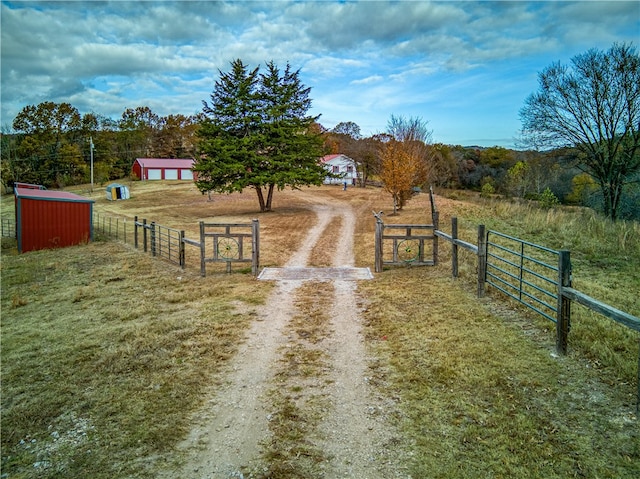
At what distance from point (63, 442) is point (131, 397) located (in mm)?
943

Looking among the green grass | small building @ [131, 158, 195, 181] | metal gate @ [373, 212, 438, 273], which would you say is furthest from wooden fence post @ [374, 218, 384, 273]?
small building @ [131, 158, 195, 181]

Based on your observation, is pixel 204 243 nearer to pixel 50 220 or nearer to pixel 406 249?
pixel 406 249

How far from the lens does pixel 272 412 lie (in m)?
5.00

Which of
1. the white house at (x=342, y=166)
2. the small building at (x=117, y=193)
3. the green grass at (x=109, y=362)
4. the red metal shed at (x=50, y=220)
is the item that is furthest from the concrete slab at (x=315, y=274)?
the white house at (x=342, y=166)

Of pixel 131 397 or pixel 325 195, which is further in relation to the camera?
pixel 325 195

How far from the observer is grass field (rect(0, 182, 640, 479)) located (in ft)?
13.8

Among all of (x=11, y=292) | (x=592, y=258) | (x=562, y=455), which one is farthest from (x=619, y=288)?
(x=11, y=292)

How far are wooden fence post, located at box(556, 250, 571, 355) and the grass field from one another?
0.23 m

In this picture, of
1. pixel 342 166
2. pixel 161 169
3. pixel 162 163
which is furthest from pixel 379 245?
pixel 162 163

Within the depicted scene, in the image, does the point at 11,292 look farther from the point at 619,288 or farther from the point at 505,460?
the point at 619,288

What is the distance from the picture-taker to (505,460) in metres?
3.98

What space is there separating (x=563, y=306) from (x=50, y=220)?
21553mm

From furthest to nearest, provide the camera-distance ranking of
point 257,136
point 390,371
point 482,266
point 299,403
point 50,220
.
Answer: point 257,136 → point 50,220 → point 482,266 → point 390,371 → point 299,403

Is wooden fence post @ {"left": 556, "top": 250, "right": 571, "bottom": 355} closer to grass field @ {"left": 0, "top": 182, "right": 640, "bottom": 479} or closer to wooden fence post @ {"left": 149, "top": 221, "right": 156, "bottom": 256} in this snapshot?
grass field @ {"left": 0, "top": 182, "right": 640, "bottom": 479}
